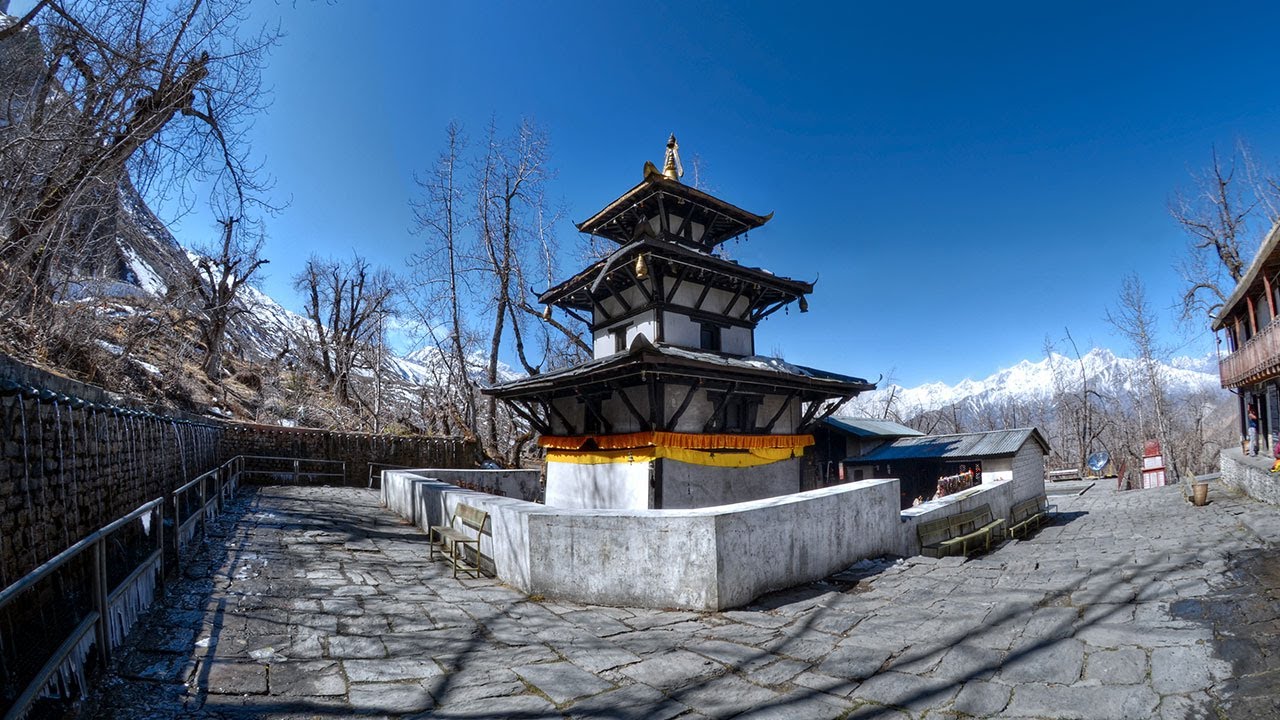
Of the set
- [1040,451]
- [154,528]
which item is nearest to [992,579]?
[154,528]

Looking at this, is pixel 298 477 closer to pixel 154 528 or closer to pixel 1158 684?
pixel 154 528

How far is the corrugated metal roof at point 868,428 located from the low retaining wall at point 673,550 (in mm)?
15210

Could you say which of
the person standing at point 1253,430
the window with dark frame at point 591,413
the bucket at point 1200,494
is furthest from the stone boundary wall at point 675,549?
the person standing at point 1253,430

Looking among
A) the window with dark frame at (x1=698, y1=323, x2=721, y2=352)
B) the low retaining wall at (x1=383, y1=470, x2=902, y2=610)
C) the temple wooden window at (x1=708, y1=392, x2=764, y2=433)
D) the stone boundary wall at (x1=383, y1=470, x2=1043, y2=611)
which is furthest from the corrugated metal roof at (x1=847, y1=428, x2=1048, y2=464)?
the low retaining wall at (x1=383, y1=470, x2=902, y2=610)

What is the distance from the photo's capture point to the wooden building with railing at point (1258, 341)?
51.7 ft

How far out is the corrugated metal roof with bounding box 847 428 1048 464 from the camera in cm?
1897

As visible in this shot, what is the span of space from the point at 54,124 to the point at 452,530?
6.57m

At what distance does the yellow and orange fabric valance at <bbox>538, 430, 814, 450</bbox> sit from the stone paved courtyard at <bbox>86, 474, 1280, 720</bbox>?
5.36 meters

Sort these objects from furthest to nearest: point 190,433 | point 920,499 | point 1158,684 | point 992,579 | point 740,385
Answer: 1. point 920,499
2. point 740,385
3. point 190,433
4. point 992,579
5. point 1158,684

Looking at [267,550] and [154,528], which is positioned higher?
[154,528]

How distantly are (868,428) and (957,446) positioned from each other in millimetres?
3162

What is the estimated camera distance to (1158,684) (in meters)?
3.51

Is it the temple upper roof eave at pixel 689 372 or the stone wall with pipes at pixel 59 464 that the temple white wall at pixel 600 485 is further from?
the stone wall with pipes at pixel 59 464

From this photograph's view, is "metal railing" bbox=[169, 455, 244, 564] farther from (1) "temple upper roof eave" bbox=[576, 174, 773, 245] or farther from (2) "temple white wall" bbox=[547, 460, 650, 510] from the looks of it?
(1) "temple upper roof eave" bbox=[576, 174, 773, 245]
